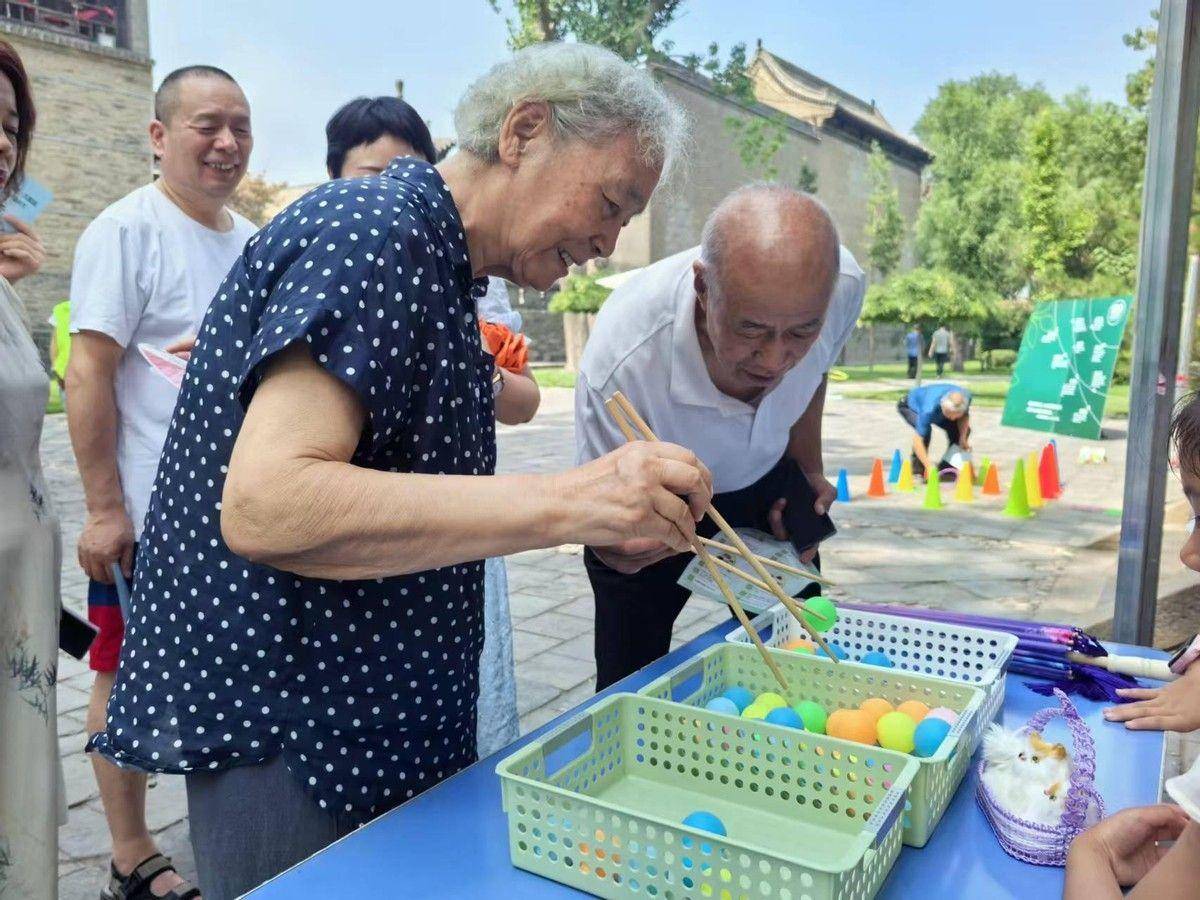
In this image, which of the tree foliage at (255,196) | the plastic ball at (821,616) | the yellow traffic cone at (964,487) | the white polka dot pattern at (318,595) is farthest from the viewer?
the tree foliage at (255,196)

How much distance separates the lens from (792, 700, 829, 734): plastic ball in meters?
1.37

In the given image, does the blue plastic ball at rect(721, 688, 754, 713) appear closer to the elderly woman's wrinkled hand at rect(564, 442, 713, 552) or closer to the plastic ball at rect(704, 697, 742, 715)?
the plastic ball at rect(704, 697, 742, 715)

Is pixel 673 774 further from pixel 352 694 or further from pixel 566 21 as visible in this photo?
pixel 566 21

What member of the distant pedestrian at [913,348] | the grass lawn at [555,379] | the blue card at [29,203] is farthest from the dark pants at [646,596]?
the distant pedestrian at [913,348]

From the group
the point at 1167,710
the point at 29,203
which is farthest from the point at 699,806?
the point at 29,203

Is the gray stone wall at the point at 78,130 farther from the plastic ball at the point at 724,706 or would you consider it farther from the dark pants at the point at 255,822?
the plastic ball at the point at 724,706

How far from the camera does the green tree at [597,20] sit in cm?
1625

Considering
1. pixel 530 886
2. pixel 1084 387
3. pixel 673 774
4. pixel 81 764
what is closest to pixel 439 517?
pixel 530 886

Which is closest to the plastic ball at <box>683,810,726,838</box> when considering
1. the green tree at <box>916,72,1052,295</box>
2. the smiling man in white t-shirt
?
the smiling man in white t-shirt

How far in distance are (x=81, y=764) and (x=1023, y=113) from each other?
3638 centimetres

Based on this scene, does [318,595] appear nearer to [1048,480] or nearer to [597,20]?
[1048,480]

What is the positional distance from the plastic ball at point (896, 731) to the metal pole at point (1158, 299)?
1.52 metres

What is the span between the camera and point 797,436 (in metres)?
2.34

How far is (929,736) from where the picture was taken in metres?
1.24
